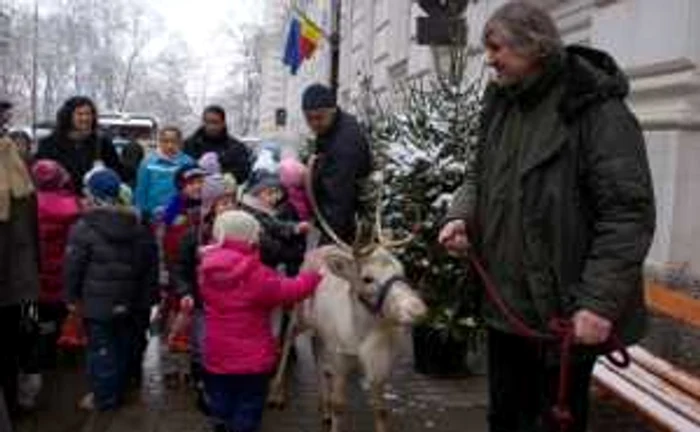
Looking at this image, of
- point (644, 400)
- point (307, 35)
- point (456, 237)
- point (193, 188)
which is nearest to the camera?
point (456, 237)

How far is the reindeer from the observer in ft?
21.9

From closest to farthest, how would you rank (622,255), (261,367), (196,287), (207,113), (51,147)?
(622,255) → (261,367) → (196,287) → (51,147) → (207,113)

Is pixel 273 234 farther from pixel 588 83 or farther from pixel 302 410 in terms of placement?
pixel 588 83

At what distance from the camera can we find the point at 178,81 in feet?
340

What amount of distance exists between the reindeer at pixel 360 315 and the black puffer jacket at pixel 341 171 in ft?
1.98

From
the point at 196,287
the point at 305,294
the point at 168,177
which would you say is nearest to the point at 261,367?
the point at 305,294

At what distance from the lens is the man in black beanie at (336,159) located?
814cm

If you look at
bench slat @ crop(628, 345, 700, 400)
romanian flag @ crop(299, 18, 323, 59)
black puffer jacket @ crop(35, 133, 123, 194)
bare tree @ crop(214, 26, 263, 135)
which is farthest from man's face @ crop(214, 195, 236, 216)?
bare tree @ crop(214, 26, 263, 135)

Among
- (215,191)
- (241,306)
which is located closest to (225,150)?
(215,191)

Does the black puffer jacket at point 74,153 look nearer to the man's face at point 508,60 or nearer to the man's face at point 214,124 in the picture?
the man's face at point 214,124

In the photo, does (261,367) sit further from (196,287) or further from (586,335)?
(586,335)

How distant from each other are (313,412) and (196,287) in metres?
1.18

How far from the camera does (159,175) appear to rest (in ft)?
33.2

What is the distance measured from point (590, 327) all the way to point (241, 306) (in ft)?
8.80
